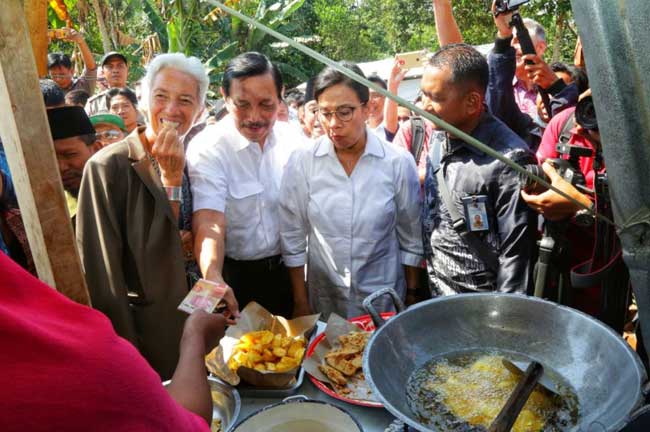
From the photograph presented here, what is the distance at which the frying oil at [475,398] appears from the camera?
→ 0.96 m

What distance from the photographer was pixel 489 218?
6.56 feet

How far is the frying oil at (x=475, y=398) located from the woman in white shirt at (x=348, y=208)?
1.24 metres

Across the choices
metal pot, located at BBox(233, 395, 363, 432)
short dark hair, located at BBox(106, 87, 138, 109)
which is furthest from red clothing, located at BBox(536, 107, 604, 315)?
short dark hair, located at BBox(106, 87, 138, 109)

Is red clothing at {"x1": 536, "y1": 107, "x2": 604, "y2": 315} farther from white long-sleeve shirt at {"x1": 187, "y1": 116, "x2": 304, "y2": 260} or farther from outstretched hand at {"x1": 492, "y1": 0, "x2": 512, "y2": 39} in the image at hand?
white long-sleeve shirt at {"x1": 187, "y1": 116, "x2": 304, "y2": 260}

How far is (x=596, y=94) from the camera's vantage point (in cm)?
65

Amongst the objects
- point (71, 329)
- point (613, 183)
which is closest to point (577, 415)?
point (613, 183)

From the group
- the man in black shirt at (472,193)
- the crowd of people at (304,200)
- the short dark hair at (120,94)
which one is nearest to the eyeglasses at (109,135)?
the crowd of people at (304,200)

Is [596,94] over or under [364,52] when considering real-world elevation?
under

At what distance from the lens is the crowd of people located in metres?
A: 1.90

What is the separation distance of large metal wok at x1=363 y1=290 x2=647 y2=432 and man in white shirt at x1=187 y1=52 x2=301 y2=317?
1283 mm

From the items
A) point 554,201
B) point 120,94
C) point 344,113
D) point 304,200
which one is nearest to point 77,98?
point 120,94

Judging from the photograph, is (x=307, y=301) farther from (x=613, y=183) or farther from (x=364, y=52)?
(x=364, y=52)

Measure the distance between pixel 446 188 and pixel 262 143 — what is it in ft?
3.47

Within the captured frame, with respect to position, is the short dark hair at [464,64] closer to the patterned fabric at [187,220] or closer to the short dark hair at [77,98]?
the patterned fabric at [187,220]
